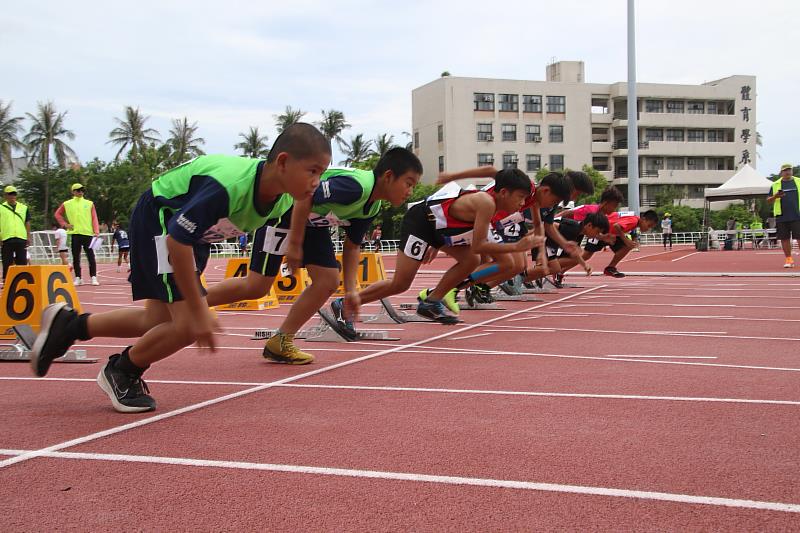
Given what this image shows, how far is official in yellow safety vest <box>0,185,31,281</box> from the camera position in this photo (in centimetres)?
1176

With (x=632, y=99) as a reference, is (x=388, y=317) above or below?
below

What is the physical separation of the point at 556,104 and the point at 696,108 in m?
13.7

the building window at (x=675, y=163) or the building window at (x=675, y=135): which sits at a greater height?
the building window at (x=675, y=135)

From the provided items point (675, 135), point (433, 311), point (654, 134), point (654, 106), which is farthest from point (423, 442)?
point (675, 135)

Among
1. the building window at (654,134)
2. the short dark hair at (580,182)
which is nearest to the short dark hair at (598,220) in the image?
the short dark hair at (580,182)

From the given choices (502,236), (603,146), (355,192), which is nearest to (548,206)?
(502,236)

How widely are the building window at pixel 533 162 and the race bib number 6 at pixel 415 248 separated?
57486 millimetres

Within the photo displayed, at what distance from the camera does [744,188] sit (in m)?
28.0

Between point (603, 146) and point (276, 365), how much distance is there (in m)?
63.8

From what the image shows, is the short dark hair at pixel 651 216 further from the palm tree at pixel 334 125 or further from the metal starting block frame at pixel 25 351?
the palm tree at pixel 334 125

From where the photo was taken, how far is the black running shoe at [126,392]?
3.86 metres

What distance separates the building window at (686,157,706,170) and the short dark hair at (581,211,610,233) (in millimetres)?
60768

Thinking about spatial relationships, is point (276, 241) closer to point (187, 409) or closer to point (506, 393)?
point (187, 409)

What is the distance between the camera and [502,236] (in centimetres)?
1001
